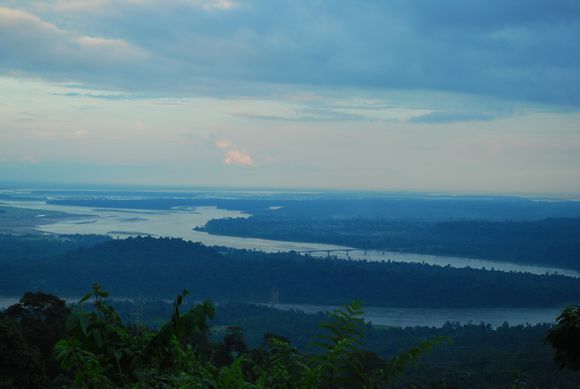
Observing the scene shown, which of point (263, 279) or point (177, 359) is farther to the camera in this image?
point (263, 279)

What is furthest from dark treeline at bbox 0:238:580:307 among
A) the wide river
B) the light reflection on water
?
the light reflection on water

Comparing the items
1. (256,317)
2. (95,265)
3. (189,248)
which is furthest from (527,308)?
(95,265)

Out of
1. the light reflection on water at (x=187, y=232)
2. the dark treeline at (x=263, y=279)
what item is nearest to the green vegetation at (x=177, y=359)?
the dark treeline at (x=263, y=279)

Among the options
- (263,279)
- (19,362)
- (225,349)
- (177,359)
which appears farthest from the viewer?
(263,279)

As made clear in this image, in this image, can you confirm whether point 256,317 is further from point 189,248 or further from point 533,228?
point 533,228

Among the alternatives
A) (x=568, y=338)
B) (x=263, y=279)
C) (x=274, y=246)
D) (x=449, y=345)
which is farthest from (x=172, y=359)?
(x=274, y=246)

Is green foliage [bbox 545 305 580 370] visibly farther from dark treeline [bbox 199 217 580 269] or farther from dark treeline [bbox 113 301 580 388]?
dark treeline [bbox 199 217 580 269]

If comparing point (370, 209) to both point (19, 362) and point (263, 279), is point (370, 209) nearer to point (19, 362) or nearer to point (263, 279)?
point (263, 279)
